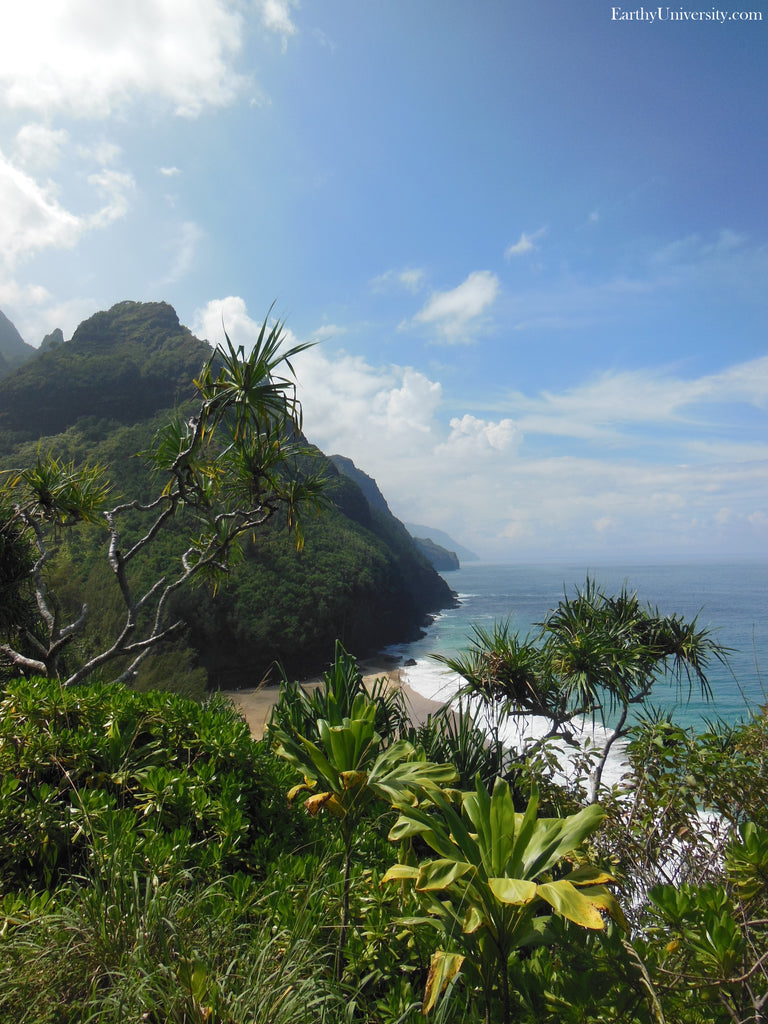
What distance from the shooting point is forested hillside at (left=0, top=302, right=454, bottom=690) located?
2584 centimetres

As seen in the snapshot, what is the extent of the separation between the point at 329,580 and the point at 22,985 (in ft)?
106

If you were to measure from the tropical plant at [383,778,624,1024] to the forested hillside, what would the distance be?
36.1ft

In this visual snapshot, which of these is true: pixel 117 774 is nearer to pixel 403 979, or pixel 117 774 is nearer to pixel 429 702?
pixel 403 979

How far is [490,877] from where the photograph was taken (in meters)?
1.19

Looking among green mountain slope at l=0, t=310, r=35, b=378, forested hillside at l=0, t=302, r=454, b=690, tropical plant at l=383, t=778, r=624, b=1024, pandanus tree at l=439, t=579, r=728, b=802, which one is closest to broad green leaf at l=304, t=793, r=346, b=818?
tropical plant at l=383, t=778, r=624, b=1024

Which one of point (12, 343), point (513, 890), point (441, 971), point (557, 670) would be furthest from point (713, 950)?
point (12, 343)

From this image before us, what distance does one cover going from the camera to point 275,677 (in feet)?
96.5

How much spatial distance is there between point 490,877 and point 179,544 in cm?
2755

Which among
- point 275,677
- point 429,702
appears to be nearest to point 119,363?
point 275,677

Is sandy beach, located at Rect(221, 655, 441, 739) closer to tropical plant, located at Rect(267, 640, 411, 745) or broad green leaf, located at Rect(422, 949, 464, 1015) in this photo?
tropical plant, located at Rect(267, 640, 411, 745)

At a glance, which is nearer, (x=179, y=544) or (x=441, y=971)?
(x=441, y=971)

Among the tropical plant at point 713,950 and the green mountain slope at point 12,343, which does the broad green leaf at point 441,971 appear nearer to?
the tropical plant at point 713,950

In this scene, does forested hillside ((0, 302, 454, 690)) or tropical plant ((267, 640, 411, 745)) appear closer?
tropical plant ((267, 640, 411, 745))

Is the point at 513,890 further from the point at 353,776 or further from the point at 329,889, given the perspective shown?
the point at 329,889
